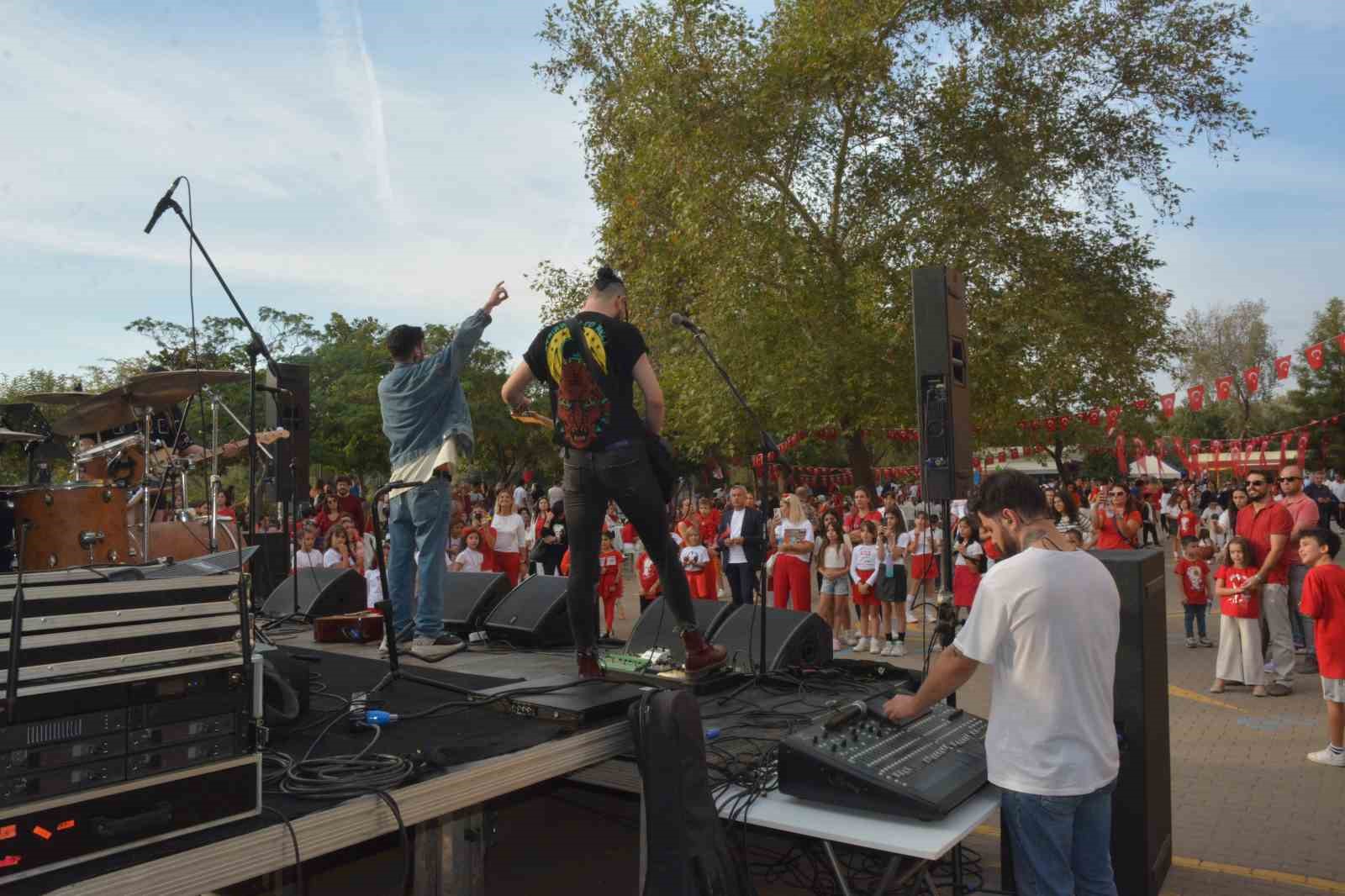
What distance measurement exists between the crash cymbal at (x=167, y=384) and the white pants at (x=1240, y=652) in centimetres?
849

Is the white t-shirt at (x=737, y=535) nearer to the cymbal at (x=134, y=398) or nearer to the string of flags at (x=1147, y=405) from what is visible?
the cymbal at (x=134, y=398)

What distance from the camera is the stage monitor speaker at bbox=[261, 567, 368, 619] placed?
752cm

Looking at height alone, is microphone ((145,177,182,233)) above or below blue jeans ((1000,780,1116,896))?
above

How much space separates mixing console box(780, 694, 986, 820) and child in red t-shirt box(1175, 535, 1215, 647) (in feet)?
26.4

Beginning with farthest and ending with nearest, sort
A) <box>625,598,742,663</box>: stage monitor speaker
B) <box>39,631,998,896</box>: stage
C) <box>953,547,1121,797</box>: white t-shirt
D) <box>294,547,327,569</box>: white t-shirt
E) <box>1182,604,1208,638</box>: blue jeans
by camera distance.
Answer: <box>294,547,327,569</box>: white t-shirt < <box>1182,604,1208,638</box>: blue jeans < <box>625,598,742,663</box>: stage monitor speaker < <box>953,547,1121,797</box>: white t-shirt < <box>39,631,998,896</box>: stage

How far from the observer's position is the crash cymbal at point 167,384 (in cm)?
593

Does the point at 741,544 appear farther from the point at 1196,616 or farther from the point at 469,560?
the point at 1196,616

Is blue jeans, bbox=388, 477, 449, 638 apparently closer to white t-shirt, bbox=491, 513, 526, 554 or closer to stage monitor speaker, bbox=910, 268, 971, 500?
stage monitor speaker, bbox=910, 268, 971, 500

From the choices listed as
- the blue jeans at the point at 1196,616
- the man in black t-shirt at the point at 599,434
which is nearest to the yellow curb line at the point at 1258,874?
Result: the man in black t-shirt at the point at 599,434

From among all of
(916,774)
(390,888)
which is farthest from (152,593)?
(390,888)

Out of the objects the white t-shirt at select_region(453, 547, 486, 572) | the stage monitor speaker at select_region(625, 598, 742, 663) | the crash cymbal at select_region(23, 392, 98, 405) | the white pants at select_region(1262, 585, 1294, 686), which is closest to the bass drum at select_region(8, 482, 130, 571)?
the crash cymbal at select_region(23, 392, 98, 405)

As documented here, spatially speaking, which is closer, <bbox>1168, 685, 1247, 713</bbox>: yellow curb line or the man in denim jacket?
the man in denim jacket

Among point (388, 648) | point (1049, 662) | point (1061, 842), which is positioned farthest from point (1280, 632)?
point (388, 648)

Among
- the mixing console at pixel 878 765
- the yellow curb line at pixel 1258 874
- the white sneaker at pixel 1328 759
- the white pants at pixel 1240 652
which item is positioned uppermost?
the mixing console at pixel 878 765
